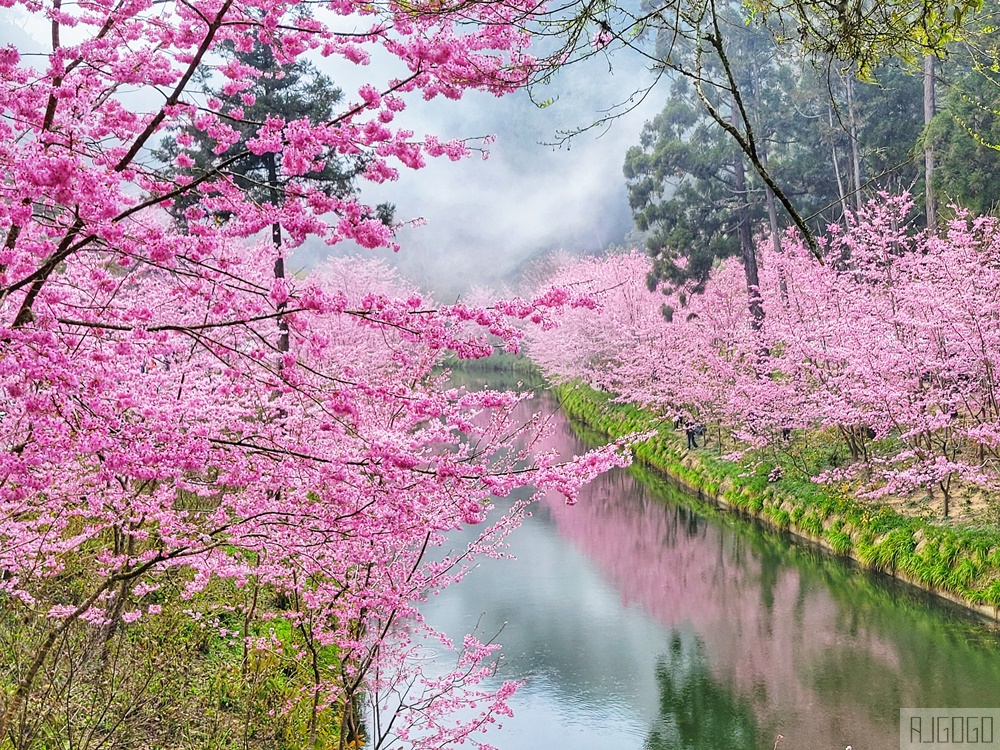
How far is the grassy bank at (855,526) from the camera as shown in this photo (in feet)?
34.3

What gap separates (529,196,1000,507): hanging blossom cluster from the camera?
448 inches

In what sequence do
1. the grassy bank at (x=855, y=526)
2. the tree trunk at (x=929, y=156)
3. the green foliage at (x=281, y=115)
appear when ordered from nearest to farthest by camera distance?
the grassy bank at (x=855, y=526) < the green foliage at (x=281, y=115) < the tree trunk at (x=929, y=156)

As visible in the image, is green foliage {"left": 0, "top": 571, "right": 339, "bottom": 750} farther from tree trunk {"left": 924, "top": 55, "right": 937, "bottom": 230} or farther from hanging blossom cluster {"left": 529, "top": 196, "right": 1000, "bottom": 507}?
tree trunk {"left": 924, "top": 55, "right": 937, "bottom": 230}

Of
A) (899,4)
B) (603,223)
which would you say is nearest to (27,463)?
(899,4)

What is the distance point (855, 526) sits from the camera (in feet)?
42.2

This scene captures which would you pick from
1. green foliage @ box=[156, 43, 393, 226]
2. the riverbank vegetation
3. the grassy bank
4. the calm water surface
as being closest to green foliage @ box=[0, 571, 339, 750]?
the calm water surface

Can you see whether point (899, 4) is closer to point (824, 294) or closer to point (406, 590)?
point (406, 590)

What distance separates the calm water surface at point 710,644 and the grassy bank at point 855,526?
34 cm

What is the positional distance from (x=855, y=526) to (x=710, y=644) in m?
4.02

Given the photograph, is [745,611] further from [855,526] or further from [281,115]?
[281,115]

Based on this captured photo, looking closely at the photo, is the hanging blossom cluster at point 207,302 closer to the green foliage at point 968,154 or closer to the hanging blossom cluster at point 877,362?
the hanging blossom cluster at point 877,362

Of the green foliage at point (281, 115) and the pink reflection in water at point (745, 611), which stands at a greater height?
the green foliage at point (281, 115)

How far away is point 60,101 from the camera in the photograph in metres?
3.66

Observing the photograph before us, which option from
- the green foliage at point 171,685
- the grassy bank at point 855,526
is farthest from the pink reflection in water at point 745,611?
the green foliage at point 171,685
